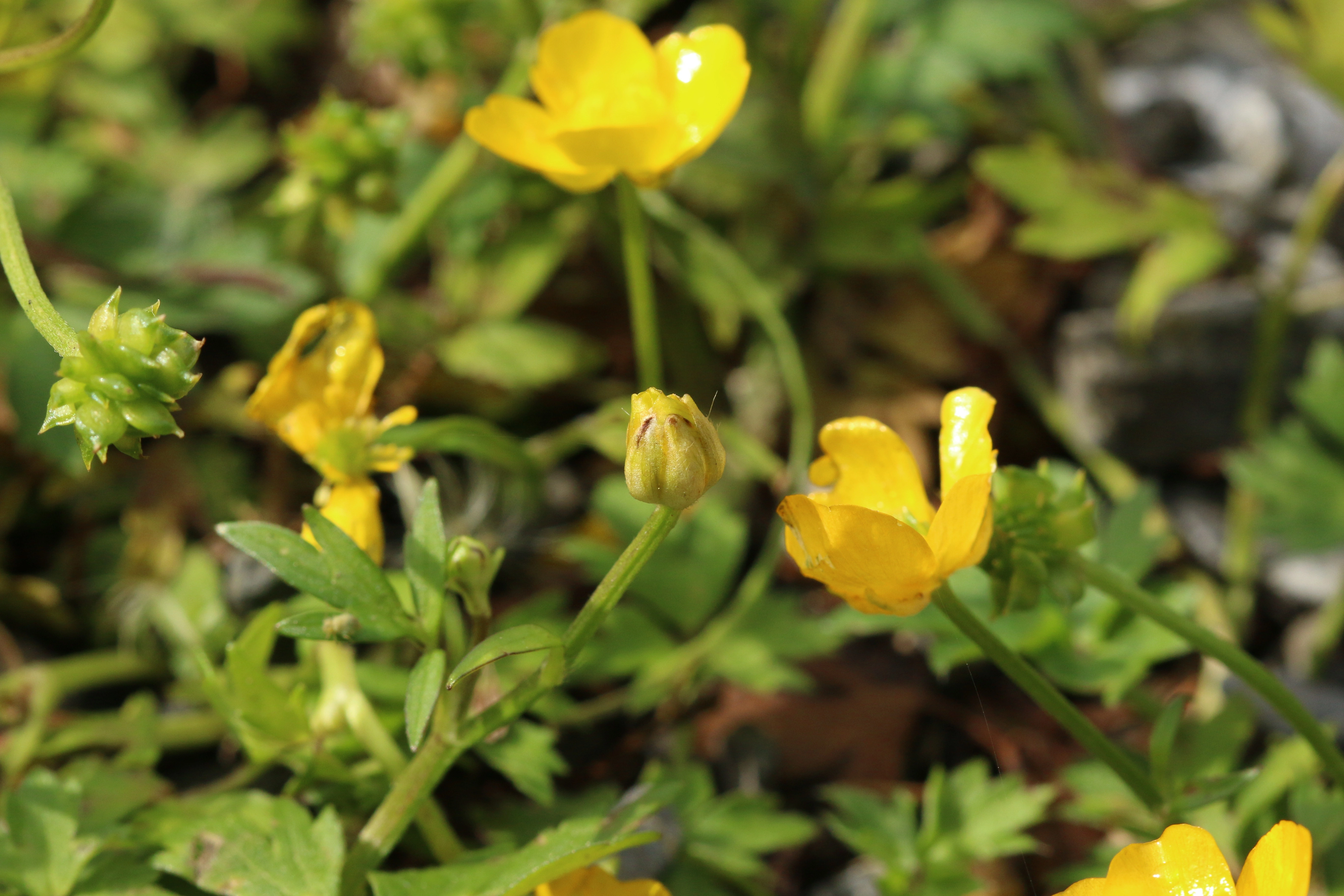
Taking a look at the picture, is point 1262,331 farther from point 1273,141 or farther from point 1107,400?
point 1273,141

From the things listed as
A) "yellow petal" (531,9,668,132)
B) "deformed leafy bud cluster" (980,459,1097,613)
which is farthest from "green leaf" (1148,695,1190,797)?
"yellow petal" (531,9,668,132)

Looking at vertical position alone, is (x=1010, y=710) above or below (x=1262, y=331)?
below

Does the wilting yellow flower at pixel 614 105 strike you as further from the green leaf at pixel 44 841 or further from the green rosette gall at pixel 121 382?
the green leaf at pixel 44 841

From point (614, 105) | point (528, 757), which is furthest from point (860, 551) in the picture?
point (614, 105)

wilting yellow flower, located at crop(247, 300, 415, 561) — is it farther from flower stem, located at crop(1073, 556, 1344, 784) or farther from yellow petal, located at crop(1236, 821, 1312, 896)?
yellow petal, located at crop(1236, 821, 1312, 896)

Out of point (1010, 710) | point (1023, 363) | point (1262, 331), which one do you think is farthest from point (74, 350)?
point (1262, 331)

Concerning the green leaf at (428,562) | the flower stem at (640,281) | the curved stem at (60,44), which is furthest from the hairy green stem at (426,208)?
the green leaf at (428,562)
